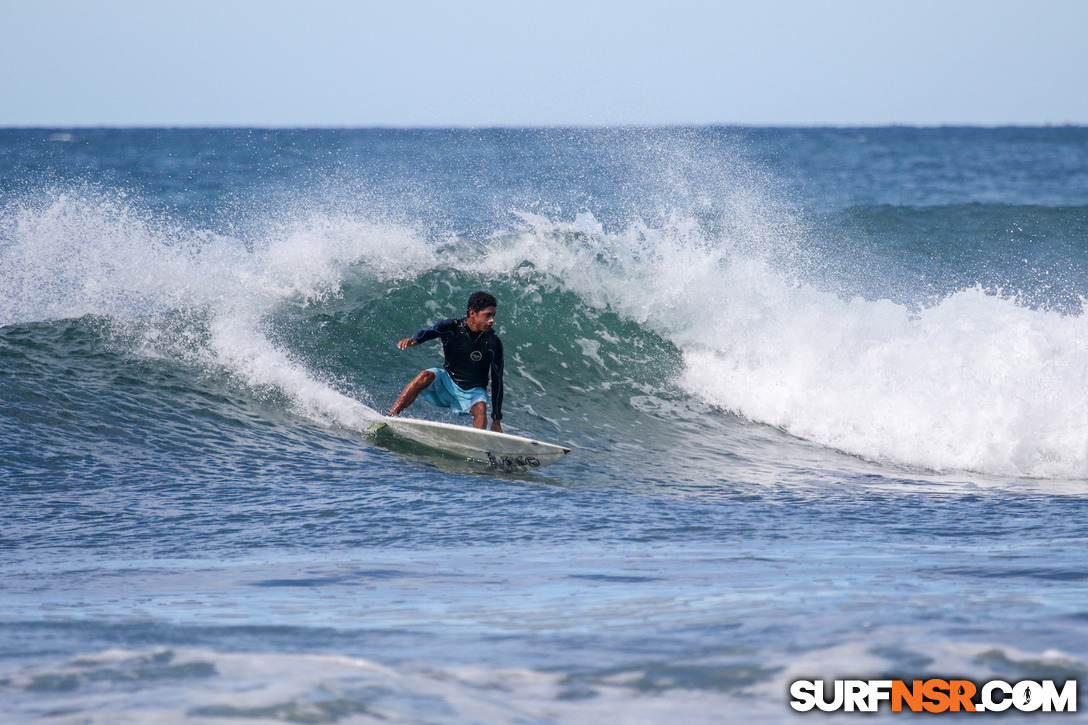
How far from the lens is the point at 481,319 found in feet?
26.9

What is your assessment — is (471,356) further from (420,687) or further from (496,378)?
(420,687)

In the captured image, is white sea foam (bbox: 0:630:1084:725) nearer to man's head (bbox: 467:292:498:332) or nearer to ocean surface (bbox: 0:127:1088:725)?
ocean surface (bbox: 0:127:1088:725)

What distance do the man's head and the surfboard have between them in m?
0.87

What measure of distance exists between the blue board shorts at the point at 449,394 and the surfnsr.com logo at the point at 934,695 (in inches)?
205

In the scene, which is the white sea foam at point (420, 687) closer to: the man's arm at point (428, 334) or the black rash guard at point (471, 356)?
the man's arm at point (428, 334)

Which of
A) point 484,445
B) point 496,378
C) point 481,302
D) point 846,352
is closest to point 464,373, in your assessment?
point 496,378

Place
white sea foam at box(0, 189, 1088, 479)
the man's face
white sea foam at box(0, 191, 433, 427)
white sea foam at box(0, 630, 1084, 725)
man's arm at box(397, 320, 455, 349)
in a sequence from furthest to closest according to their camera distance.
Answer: white sea foam at box(0, 191, 433, 427), white sea foam at box(0, 189, 1088, 479), the man's face, man's arm at box(397, 320, 455, 349), white sea foam at box(0, 630, 1084, 725)

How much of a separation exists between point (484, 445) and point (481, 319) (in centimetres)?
103

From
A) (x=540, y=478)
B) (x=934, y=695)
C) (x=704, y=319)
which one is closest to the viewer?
(x=934, y=695)

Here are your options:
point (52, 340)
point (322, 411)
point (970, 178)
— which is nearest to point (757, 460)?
point (322, 411)

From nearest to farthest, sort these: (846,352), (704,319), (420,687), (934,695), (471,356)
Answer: (934,695) → (420,687) → (471,356) → (846,352) → (704,319)

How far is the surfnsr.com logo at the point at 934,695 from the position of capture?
3201 millimetres

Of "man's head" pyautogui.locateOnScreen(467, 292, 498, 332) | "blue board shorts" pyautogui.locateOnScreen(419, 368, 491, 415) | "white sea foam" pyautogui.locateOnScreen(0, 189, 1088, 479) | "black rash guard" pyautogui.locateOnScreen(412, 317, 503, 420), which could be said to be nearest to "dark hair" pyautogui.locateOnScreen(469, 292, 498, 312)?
"man's head" pyautogui.locateOnScreen(467, 292, 498, 332)

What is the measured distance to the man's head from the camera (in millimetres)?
8180
